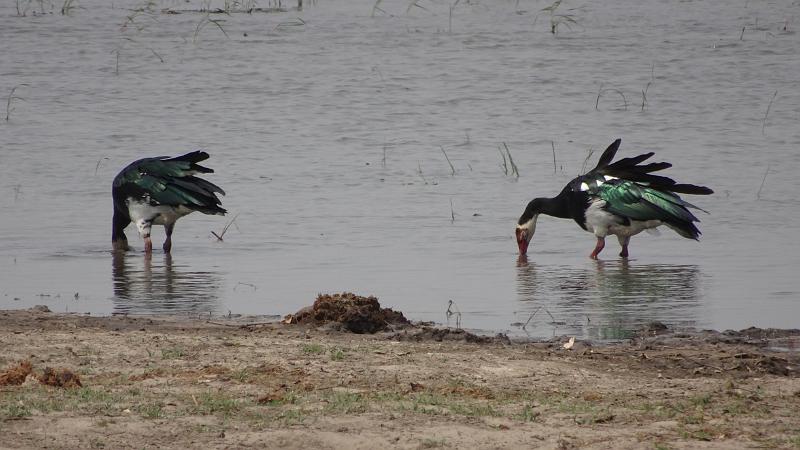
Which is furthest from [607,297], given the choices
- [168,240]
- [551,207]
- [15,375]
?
[15,375]

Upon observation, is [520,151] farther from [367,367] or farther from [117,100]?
[367,367]

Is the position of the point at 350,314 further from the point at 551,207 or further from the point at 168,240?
the point at 551,207

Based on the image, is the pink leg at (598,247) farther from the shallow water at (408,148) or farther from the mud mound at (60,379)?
the mud mound at (60,379)

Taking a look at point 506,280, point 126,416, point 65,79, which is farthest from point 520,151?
point 126,416

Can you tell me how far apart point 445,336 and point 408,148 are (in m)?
9.26

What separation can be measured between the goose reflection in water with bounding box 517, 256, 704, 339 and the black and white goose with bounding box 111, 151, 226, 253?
2.96 meters

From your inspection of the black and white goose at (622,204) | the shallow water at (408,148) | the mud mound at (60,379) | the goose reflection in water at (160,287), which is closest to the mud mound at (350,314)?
the shallow water at (408,148)

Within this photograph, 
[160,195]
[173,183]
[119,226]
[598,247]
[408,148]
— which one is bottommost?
[598,247]

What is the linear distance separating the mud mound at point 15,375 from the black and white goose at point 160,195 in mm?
5829

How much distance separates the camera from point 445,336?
802 cm

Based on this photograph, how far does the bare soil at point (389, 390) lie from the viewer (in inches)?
223

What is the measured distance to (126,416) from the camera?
5926mm

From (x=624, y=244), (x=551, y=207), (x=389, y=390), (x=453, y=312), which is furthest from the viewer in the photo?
(x=551, y=207)

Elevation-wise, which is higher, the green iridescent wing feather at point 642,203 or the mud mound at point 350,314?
the green iridescent wing feather at point 642,203
